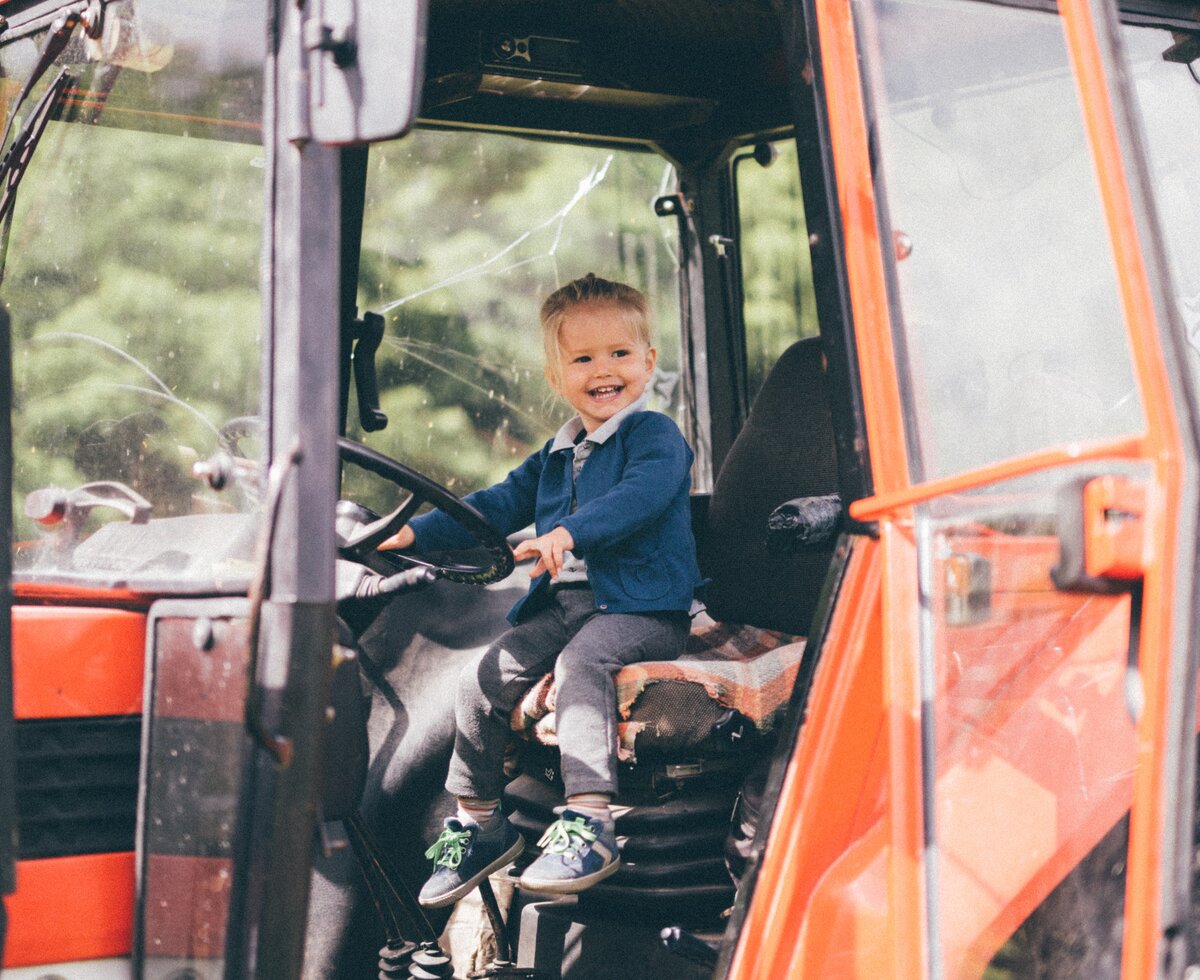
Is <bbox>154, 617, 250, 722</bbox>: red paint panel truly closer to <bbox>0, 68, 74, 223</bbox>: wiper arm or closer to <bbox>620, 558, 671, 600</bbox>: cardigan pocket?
<bbox>0, 68, 74, 223</bbox>: wiper arm

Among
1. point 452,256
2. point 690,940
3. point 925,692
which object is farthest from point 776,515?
point 452,256

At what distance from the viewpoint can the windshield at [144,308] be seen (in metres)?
1.69

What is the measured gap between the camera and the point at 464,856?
2.30m

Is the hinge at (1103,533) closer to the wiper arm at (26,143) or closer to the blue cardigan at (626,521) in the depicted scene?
the blue cardigan at (626,521)

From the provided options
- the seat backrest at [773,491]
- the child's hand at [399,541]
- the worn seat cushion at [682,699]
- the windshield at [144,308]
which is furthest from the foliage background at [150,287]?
the worn seat cushion at [682,699]

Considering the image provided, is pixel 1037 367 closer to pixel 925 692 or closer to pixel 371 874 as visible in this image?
pixel 925 692

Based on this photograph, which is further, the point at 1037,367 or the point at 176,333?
the point at 176,333

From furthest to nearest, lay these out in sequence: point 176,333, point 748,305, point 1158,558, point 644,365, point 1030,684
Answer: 1. point 748,305
2. point 644,365
3. point 176,333
4. point 1030,684
5. point 1158,558

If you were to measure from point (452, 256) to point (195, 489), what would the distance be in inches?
55.4

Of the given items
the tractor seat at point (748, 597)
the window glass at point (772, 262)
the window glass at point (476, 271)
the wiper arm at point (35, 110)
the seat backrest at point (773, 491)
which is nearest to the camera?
the wiper arm at point (35, 110)

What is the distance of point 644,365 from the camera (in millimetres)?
2637

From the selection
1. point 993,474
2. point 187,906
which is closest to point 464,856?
point 187,906

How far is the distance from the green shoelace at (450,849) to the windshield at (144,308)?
0.81 meters

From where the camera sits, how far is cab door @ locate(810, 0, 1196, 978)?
139 cm
